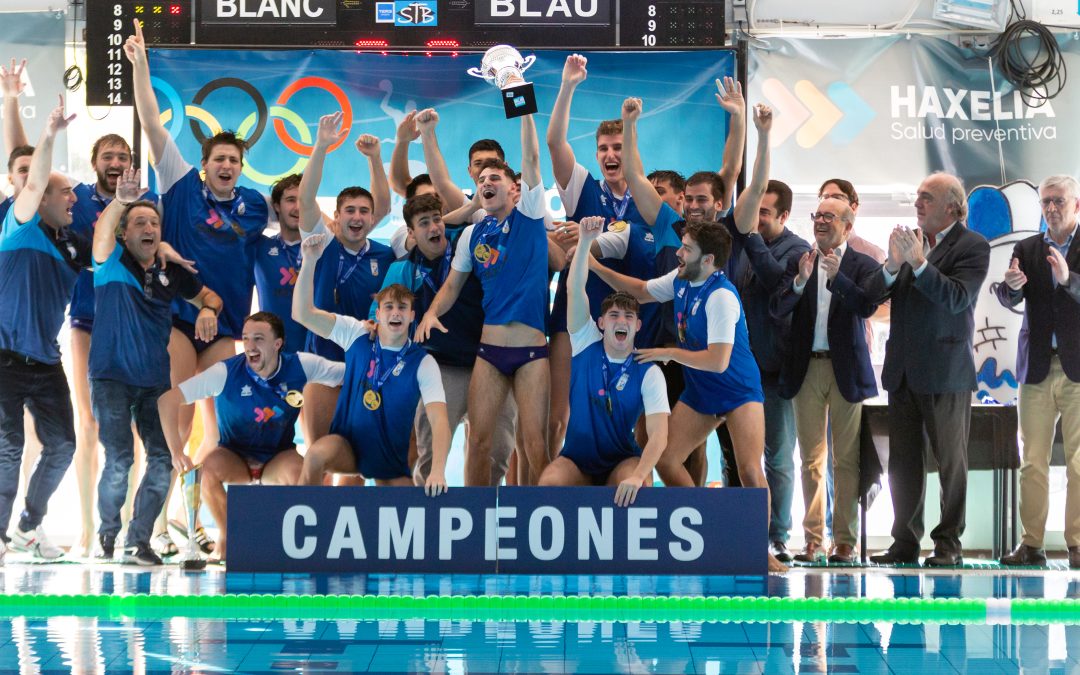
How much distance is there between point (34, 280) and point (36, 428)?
0.89 m

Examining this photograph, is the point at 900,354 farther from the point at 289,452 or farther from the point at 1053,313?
the point at 289,452

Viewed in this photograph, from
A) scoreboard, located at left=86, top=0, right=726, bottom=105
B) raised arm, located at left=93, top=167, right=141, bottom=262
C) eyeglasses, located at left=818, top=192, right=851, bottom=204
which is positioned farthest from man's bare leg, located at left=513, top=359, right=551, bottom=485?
scoreboard, located at left=86, top=0, right=726, bottom=105

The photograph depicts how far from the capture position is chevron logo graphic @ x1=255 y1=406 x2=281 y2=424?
7.16m

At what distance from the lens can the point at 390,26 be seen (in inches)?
362

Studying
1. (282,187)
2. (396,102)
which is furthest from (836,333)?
(396,102)

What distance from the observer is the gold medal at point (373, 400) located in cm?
704

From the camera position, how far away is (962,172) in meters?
9.58

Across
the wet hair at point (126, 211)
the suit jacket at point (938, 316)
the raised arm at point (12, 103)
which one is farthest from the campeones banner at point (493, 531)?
the raised arm at point (12, 103)

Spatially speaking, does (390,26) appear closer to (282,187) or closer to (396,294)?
(282,187)

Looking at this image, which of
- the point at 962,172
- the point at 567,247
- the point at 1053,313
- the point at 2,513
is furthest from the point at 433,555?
the point at 962,172

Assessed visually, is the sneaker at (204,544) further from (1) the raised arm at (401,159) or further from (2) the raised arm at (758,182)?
(2) the raised arm at (758,182)

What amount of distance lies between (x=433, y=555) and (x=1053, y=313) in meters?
4.08

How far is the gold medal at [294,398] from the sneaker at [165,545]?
1.41 metres

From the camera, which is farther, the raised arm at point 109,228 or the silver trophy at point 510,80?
the raised arm at point 109,228
